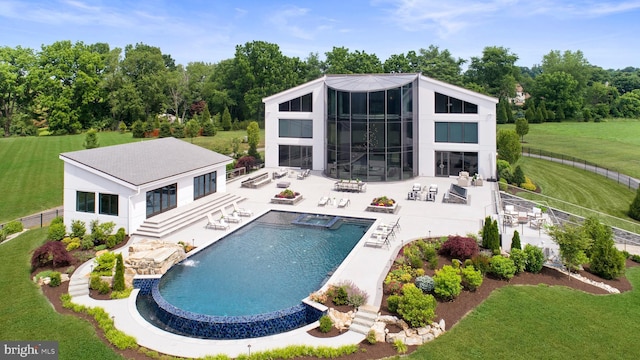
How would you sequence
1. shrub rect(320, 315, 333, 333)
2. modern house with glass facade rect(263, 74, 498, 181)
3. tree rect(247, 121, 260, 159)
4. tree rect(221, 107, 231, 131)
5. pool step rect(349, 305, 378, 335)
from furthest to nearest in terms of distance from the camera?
tree rect(221, 107, 231, 131) → tree rect(247, 121, 260, 159) → modern house with glass facade rect(263, 74, 498, 181) → pool step rect(349, 305, 378, 335) → shrub rect(320, 315, 333, 333)

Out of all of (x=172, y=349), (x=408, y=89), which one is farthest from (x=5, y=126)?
(x=172, y=349)

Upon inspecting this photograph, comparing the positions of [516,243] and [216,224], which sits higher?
[216,224]

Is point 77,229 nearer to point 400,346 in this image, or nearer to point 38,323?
point 38,323

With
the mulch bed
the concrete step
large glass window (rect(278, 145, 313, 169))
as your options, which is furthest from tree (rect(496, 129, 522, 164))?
the concrete step

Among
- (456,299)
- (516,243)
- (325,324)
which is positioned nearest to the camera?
(325,324)

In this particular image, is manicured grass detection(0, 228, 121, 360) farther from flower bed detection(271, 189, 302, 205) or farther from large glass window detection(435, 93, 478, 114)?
large glass window detection(435, 93, 478, 114)

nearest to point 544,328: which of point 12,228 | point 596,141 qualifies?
point 12,228
